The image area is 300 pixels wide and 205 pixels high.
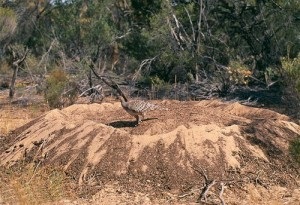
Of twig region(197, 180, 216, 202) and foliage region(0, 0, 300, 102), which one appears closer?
twig region(197, 180, 216, 202)

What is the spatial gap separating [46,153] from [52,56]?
471 inches

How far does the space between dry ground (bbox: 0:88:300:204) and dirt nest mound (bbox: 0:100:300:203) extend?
15 millimetres

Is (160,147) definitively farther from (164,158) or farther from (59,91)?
(59,91)

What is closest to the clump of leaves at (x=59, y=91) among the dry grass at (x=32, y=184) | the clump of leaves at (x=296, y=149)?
the dry grass at (x=32, y=184)

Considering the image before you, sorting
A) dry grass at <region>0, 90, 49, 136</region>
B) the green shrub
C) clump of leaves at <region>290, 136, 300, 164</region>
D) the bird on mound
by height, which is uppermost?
clump of leaves at <region>290, 136, 300, 164</region>

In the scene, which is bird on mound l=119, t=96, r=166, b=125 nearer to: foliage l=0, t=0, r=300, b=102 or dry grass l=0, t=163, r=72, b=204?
dry grass l=0, t=163, r=72, b=204

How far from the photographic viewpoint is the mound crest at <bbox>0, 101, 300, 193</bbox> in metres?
8.09

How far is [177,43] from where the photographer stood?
17.3 metres

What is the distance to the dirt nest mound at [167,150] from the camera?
8.03 metres

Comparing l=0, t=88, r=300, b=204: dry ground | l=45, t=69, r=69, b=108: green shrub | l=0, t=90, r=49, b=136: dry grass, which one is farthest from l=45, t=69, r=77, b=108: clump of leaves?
l=0, t=88, r=300, b=204: dry ground

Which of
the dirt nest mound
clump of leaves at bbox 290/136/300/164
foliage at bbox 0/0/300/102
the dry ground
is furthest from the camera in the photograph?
foliage at bbox 0/0/300/102

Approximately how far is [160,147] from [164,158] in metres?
0.25

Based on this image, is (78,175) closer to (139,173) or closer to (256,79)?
(139,173)

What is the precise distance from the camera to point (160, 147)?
27.6 feet
